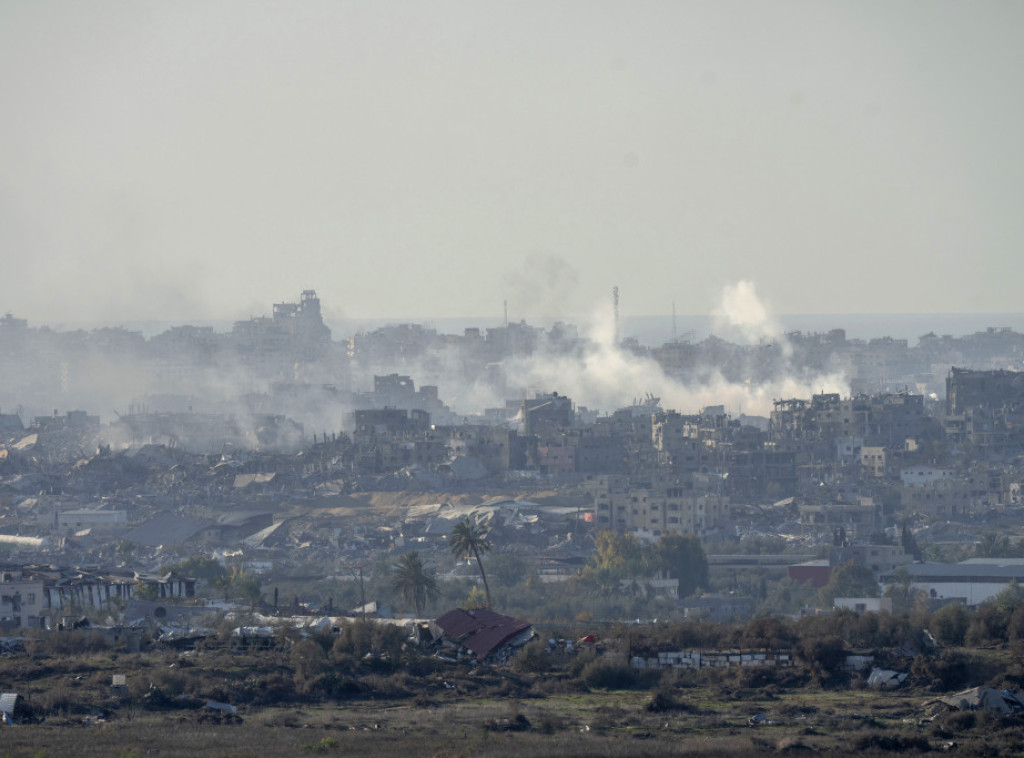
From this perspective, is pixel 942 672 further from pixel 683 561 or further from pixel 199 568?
pixel 199 568

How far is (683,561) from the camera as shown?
165ft

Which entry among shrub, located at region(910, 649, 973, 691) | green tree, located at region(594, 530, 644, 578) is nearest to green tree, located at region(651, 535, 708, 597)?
green tree, located at region(594, 530, 644, 578)

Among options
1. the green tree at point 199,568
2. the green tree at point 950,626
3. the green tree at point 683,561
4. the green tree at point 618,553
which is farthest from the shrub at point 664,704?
the green tree at point 199,568

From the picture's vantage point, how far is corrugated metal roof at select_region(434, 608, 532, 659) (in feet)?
104

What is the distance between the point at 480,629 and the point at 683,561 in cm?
1820

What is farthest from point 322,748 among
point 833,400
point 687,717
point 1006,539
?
point 833,400

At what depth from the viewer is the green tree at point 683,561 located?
49.6 metres

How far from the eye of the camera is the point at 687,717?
26188 millimetres

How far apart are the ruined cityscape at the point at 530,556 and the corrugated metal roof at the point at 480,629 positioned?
67 millimetres

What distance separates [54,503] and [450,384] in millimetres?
70295

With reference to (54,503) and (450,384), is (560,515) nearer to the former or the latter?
(54,503)

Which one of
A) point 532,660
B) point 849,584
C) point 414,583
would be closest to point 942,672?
point 532,660

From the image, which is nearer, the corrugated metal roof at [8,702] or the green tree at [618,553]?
the corrugated metal roof at [8,702]

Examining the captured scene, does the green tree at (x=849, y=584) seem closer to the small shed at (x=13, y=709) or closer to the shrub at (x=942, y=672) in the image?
the shrub at (x=942, y=672)
